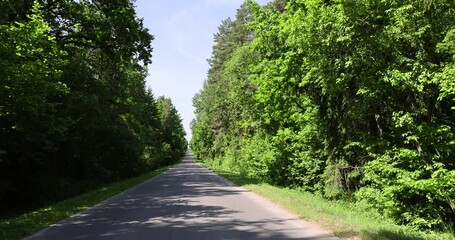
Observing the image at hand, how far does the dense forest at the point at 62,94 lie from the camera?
13625mm

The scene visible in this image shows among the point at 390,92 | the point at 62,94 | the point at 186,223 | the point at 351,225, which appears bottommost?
the point at 351,225

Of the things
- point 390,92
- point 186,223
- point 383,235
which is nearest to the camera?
point 383,235

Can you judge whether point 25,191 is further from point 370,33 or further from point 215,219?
point 370,33

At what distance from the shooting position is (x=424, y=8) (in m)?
12.2

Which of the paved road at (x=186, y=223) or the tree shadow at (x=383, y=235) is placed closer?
the tree shadow at (x=383, y=235)

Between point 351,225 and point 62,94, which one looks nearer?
point 351,225

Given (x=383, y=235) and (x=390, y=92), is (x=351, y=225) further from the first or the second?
(x=390, y=92)

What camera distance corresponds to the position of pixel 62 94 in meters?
20.5

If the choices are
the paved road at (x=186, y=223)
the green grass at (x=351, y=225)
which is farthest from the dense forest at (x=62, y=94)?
the green grass at (x=351, y=225)

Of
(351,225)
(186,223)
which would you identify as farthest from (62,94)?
(351,225)

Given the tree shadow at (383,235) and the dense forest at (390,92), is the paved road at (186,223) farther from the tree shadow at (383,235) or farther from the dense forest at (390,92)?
the dense forest at (390,92)

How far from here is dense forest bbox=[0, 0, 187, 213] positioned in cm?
1362

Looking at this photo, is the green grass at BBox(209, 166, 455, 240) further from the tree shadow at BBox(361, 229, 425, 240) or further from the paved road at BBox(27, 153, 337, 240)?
the paved road at BBox(27, 153, 337, 240)

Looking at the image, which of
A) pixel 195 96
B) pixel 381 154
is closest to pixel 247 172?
pixel 381 154
